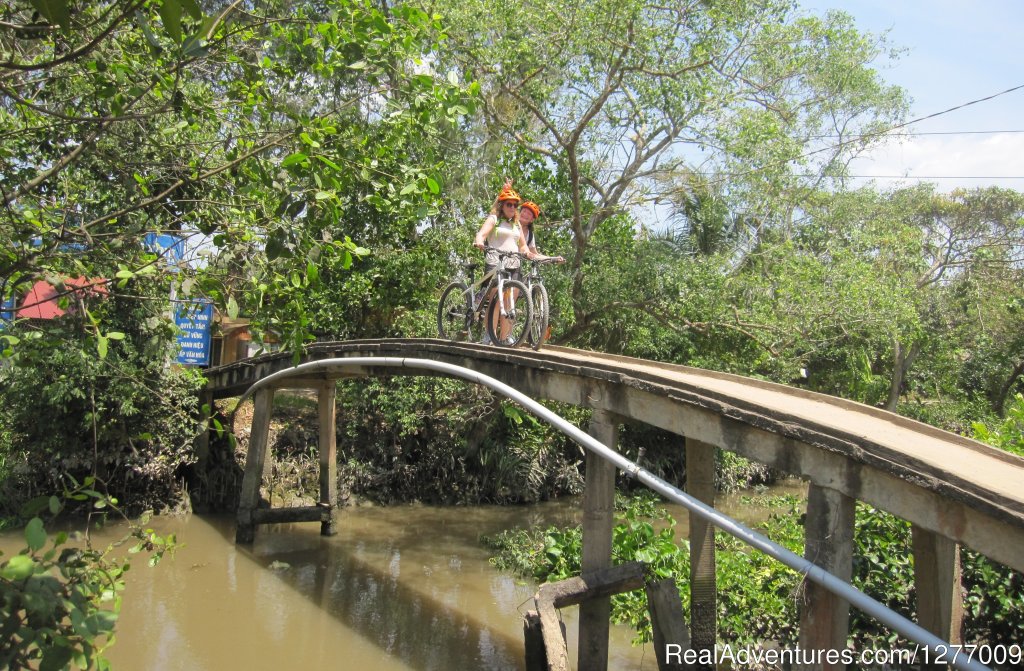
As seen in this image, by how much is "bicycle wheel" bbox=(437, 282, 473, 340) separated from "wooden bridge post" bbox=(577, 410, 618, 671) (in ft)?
9.79

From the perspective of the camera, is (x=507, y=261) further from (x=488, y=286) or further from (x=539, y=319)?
(x=539, y=319)

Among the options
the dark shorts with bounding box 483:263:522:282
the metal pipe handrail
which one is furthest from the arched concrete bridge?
the dark shorts with bounding box 483:263:522:282

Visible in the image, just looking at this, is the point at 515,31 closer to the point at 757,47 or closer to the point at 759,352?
the point at 757,47

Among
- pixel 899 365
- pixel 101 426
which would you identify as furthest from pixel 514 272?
pixel 899 365

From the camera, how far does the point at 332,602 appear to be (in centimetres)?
1001

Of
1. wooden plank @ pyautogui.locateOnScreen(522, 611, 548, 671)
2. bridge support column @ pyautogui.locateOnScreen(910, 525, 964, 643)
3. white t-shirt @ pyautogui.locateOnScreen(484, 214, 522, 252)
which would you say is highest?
white t-shirt @ pyautogui.locateOnScreen(484, 214, 522, 252)

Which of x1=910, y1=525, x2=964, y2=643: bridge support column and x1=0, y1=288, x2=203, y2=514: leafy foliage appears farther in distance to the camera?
x1=0, y1=288, x2=203, y2=514: leafy foliage

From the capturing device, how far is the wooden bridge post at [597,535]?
6.65 meters

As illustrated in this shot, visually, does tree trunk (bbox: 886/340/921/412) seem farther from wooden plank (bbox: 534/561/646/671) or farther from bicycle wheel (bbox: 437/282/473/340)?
wooden plank (bbox: 534/561/646/671)

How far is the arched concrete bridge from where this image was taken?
3.75m

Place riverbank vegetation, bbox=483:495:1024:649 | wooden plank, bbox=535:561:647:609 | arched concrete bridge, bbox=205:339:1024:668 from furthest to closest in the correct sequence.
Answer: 1. wooden plank, bbox=535:561:647:609
2. riverbank vegetation, bbox=483:495:1024:649
3. arched concrete bridge, bbox=205:339:1024:668

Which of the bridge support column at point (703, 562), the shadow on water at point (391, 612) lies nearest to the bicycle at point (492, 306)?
the bridge support column at point (703, 562)

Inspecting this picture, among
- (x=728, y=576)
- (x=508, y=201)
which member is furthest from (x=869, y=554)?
(x=508, y=201)

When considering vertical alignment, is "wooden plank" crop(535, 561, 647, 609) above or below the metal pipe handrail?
below
